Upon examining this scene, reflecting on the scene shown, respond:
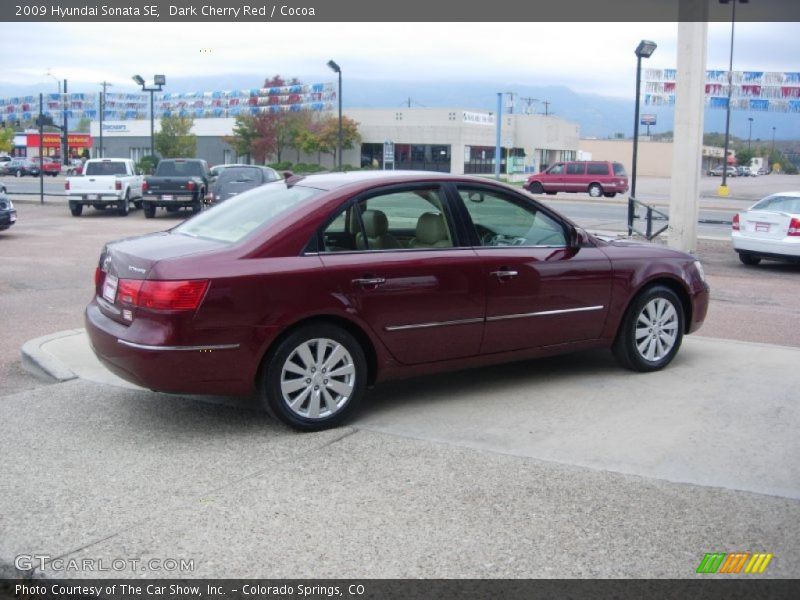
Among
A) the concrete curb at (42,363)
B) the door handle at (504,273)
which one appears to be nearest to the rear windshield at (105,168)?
the concrete curb at (42,363)

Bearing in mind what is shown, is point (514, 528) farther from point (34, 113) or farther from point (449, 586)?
point (34, 113)

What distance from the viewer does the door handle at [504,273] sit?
655 cm

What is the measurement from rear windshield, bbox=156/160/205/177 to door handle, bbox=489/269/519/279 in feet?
76.5

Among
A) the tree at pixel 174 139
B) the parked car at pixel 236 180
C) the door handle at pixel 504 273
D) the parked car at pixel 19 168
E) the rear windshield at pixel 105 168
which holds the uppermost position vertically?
the tree at pixel 174 139

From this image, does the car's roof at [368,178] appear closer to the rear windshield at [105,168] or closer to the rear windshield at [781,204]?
the rear windshield at [781,204]

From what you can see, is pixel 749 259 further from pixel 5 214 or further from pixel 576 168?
pixel 576 168

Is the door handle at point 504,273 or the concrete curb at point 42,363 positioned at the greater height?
the door handle at point 504,273

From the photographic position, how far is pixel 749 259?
54.5 ft

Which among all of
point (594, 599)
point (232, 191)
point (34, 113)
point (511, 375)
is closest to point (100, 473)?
point (594, 599)

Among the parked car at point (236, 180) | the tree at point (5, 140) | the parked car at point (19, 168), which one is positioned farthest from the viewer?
the tree at point (5, 140)

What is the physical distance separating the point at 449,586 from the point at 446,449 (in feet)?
5.67

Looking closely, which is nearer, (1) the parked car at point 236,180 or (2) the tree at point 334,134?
(1) the parked car at point 236,180

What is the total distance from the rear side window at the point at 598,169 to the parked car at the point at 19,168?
47742mm

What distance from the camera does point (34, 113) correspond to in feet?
363
